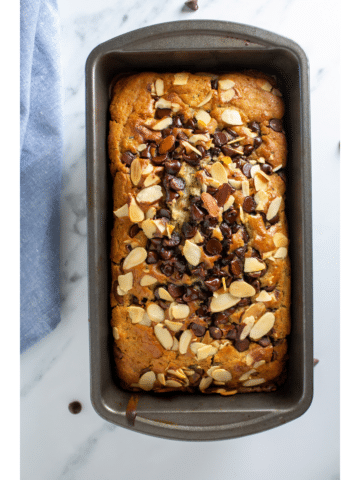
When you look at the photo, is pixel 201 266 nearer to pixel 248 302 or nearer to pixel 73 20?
pixel 248 302

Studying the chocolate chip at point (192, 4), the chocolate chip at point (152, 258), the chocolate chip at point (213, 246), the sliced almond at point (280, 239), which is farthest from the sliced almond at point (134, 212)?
the chocolate chip at point (192, 4)

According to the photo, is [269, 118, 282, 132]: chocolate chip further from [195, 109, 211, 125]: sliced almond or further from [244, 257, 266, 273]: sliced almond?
[244, 257, 266, 273]: sliced almond

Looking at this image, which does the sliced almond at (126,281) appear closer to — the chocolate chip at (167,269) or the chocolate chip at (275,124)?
the chocolate chip at (167,269)

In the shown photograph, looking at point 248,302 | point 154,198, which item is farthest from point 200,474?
point 154,198

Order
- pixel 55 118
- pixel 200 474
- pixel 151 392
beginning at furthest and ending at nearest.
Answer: pixel 200 474
pixel 55 118
pixel 151 392

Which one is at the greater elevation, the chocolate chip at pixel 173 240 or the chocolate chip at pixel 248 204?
the chocolate chip at pixel 248 204

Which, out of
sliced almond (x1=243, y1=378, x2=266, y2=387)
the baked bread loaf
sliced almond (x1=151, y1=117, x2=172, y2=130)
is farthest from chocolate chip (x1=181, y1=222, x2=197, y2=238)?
sliced almond (x1=243, y1=378, x2=266, y2=387)
